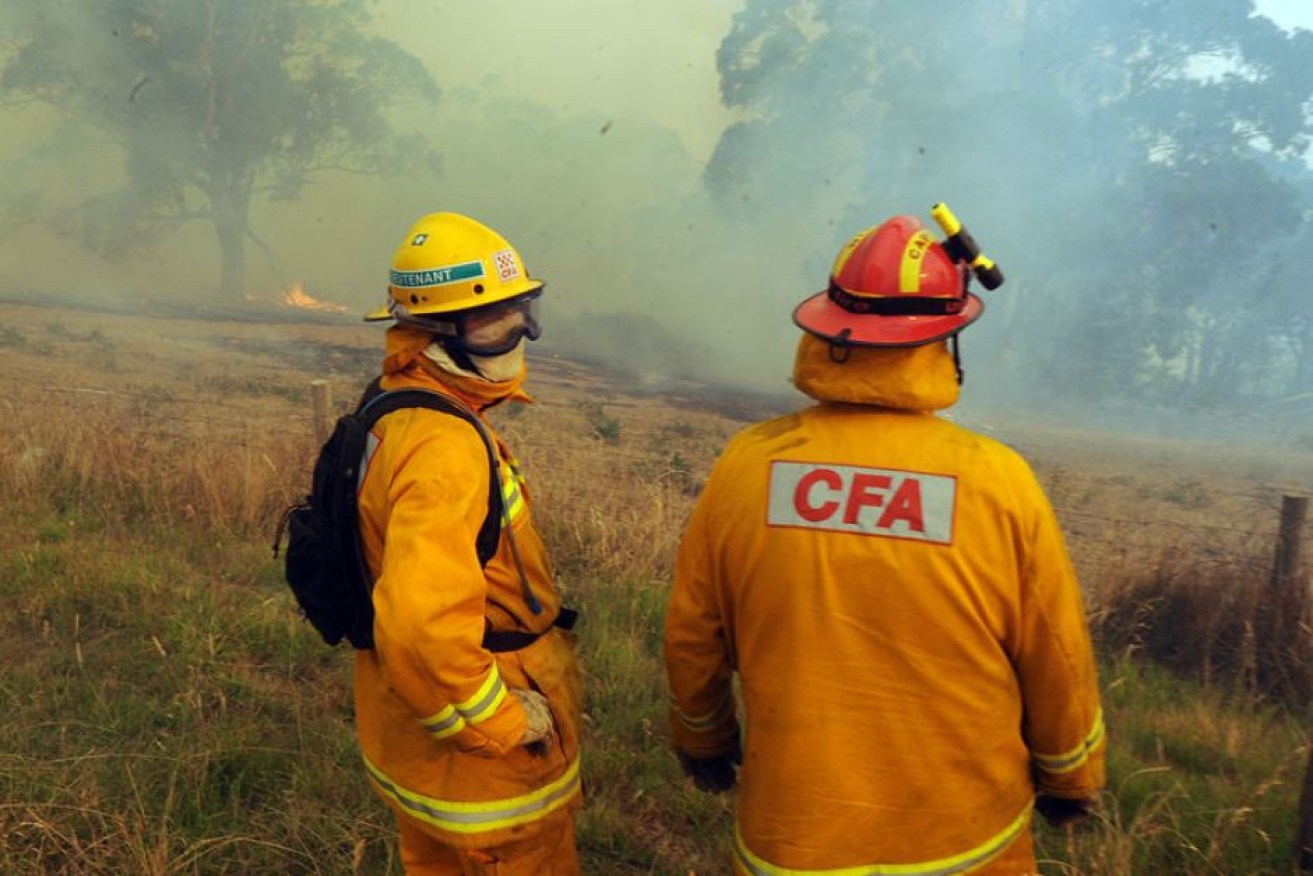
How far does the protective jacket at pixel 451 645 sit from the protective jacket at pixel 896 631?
47 cm

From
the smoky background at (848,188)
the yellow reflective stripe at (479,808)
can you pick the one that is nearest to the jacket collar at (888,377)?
the yellow reflective stripe at (479,808)

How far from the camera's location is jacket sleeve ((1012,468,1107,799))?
1434mm

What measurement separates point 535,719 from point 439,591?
401mm

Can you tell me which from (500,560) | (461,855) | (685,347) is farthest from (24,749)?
(685,347)

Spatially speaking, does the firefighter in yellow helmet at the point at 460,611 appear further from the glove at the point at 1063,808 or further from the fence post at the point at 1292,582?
the fence post at the point at 1292,582

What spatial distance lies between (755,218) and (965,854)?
27010 mm

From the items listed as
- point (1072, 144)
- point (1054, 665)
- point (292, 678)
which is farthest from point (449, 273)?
point (1072, 144)

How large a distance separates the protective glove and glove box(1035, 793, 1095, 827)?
1.88 feet

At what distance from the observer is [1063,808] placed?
65.7 inches

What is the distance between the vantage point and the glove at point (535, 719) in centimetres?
178

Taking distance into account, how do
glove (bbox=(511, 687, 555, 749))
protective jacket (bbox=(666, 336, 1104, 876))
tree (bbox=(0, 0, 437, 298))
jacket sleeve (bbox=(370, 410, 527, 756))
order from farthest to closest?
tree (bbox=(0, 0, 437, 298)), glove (bbox=(511, 687, 555, 749)), jacket sleeve (bbox=(370, 410, 527, 756)), protective jacket (bbox=(666, 336, 1104, 876))

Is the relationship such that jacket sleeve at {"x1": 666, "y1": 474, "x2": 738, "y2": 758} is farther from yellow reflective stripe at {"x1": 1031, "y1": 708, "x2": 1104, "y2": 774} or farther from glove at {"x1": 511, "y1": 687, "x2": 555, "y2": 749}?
yellow reflective stripe at {"x1": 1031, "y1": 708, "x2": 1104, "y2": 774}

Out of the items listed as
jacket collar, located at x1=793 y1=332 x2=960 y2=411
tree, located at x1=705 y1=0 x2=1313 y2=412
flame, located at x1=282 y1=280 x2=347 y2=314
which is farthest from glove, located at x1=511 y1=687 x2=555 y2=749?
flame, located at x1=282 y1=280 x2=347 y2=314

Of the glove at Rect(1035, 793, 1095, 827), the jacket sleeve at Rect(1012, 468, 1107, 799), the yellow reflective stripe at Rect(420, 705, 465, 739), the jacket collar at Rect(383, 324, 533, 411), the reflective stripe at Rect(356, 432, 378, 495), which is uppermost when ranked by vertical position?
the jacket collar at Rect(383, 324, 533, 411)
